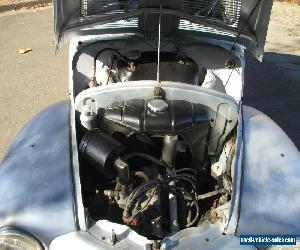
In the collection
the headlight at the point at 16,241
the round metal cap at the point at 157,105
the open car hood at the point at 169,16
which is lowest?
the headlight at the point at 16,241

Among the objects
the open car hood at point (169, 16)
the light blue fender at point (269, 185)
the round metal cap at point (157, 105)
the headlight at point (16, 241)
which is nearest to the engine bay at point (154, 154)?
the round metal cap at point (157, 105)

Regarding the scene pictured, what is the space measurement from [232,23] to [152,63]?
775mm

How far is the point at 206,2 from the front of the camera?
3.30m

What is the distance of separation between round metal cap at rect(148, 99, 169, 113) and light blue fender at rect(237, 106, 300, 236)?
62 centimetres

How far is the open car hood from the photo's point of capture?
10.5 ft

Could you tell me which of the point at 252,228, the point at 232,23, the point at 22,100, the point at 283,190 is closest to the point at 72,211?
the point at 252,228

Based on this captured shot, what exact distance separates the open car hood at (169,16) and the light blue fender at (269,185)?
83 centimetres

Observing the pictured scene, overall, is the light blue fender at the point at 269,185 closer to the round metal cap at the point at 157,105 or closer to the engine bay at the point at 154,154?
the engine bay at the point at 154,154

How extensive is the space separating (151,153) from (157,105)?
1.36ft

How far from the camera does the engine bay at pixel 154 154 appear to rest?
2.62 m

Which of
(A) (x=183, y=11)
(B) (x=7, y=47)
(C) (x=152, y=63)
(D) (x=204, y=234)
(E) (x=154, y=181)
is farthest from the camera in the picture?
(B) (x=7, y=47)

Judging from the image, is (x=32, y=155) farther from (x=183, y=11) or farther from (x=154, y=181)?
(x=183, y=11)

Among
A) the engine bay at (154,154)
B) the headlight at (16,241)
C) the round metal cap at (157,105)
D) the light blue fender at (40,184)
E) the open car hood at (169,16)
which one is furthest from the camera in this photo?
the open car hood at (169,16)

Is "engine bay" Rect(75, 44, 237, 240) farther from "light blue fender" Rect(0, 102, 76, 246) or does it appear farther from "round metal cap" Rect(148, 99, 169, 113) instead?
"light blue fender" Rect(0, 102, 76, 246)
